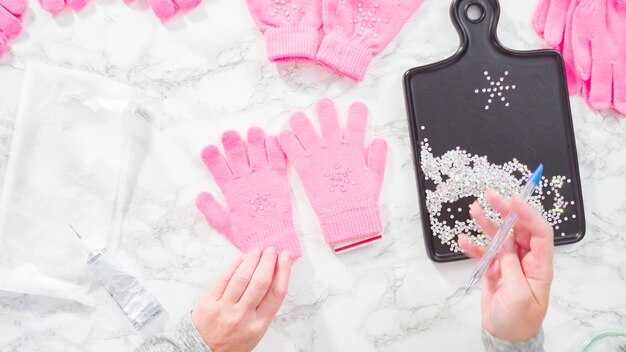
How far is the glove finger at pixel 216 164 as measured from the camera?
958mm

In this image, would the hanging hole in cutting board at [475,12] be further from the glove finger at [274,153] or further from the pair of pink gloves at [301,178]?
the glove finger at [274,153]

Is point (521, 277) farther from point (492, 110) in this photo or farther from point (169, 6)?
point (169, 6)

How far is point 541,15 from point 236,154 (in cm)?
57

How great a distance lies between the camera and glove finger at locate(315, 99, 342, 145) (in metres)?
0.96

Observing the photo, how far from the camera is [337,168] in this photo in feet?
3.17

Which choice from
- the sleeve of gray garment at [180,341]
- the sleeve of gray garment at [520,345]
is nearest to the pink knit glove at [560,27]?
the sleeve of gray garment at [520,345]

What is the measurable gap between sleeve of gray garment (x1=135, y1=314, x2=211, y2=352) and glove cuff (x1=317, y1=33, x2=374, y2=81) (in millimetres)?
472

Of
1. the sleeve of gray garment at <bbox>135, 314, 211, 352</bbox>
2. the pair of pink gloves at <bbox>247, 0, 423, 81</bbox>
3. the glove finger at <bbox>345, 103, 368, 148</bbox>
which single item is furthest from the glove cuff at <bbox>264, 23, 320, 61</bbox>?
the sleeve of gray garment at <bbox>135, 314, 211, 352</bbox>

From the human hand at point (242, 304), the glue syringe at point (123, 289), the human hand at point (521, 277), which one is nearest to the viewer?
the human hand at point (521, 277)

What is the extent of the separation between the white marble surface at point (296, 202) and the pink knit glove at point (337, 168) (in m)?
0.03

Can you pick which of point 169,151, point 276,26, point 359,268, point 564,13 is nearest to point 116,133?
point 169,151

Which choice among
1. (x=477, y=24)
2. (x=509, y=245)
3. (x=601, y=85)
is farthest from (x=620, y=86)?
(x=509, y=245)

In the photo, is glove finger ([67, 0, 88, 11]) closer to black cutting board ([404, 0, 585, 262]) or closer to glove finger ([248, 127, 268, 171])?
glove finger ([248, 127, 268, 171])

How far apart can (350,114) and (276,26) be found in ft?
0.64
